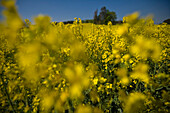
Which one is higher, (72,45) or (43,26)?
(43,26)

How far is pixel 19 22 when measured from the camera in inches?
35.4

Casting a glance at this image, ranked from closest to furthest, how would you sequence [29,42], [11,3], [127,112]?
1. [11,3]
2. [29,42]
3. [127,112]

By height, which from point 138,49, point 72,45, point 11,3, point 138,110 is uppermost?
point 11,3

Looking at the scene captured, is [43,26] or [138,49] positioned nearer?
[43,26]

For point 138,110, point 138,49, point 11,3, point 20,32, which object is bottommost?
point 138,110

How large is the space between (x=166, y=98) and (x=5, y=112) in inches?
126

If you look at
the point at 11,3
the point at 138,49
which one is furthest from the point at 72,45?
the point at 138,49

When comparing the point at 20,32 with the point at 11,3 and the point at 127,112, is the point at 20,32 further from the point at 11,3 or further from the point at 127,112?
the point at 127,112

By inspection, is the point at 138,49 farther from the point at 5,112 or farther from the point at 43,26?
the point at 5,112

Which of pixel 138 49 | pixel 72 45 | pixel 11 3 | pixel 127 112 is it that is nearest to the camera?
pixel 11 3

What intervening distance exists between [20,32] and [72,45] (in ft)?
2.14

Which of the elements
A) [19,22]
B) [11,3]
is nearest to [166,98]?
[19,22]

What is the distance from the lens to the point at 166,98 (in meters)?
1.88

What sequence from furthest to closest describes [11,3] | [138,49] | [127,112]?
[138,49]
[127,112]
[11,3]
